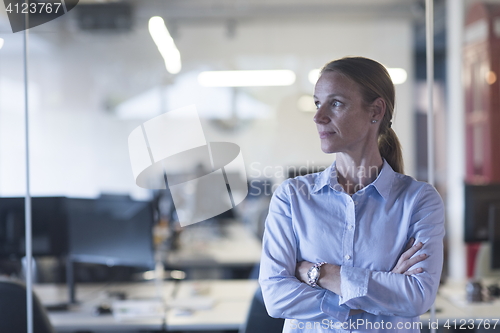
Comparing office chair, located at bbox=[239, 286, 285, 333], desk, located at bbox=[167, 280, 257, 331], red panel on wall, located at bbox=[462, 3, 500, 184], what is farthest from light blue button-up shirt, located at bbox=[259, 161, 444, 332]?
red panel on wall, located at bbox=[462, 3, 500, 184]

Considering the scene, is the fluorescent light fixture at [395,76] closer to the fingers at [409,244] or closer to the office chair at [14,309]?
the fingers at [409,244]

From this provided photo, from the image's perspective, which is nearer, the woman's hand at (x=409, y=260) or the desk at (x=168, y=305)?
the woman's hand at (x=409, y=260)

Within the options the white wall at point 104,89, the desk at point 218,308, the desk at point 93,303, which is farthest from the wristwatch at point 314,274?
the white wall at point 104,89

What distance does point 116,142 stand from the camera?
20.6ft

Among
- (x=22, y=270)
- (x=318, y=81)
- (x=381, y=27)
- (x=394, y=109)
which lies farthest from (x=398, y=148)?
(x=381, y=27)

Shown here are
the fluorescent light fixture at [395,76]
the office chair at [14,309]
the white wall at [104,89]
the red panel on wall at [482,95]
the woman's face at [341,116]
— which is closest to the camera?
the woman's face at [341,116]

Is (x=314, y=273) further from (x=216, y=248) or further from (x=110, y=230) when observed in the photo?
(x=216, y=248)

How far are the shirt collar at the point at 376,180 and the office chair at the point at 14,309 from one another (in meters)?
1.38

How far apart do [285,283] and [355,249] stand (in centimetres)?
22

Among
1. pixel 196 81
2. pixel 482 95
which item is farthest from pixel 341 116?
pixel 482 95

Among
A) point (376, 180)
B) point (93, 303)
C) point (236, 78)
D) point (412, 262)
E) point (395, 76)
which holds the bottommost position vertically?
point (93, 303)

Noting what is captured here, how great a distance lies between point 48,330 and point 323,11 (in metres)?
2.90

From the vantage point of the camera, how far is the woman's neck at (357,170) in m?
1.48

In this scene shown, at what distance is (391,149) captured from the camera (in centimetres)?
156
